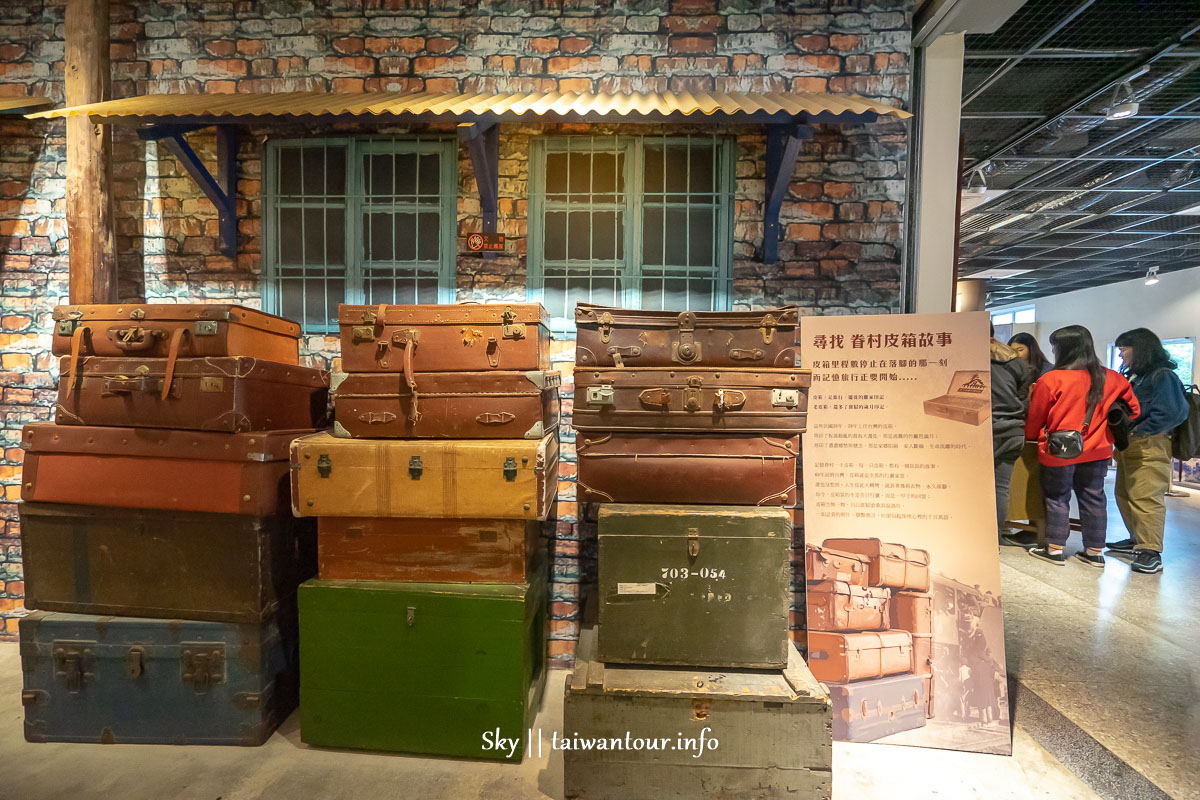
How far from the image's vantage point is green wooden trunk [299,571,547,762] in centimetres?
207

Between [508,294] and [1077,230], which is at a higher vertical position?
[1077,230]

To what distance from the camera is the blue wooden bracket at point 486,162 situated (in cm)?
226

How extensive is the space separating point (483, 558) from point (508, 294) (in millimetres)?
1321

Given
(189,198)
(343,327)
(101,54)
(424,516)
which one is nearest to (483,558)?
(424,516)

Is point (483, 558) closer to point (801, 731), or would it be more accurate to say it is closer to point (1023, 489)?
point (801, 731)

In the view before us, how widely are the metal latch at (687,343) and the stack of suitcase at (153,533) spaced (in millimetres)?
1659

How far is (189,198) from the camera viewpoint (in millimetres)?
2830

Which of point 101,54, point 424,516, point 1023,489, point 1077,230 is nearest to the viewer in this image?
point 424,516

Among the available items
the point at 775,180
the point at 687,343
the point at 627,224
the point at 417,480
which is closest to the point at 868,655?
the point at 687,343

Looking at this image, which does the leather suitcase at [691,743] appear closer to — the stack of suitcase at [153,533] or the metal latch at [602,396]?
the metal latch at [602,396]

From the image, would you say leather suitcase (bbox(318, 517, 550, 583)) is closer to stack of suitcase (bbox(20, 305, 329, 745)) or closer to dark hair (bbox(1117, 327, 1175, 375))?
stack of suitcase (bbox(20, 305, 329, 745))

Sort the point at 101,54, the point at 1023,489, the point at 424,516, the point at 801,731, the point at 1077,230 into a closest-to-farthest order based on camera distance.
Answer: the point at 801,731, the point at 424,516, the point at 101,54, the point at 1023,489, the point at 1077,230

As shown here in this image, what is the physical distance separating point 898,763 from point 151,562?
3.09 metres

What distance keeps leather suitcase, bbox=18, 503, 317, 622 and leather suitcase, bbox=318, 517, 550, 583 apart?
0.29 m
